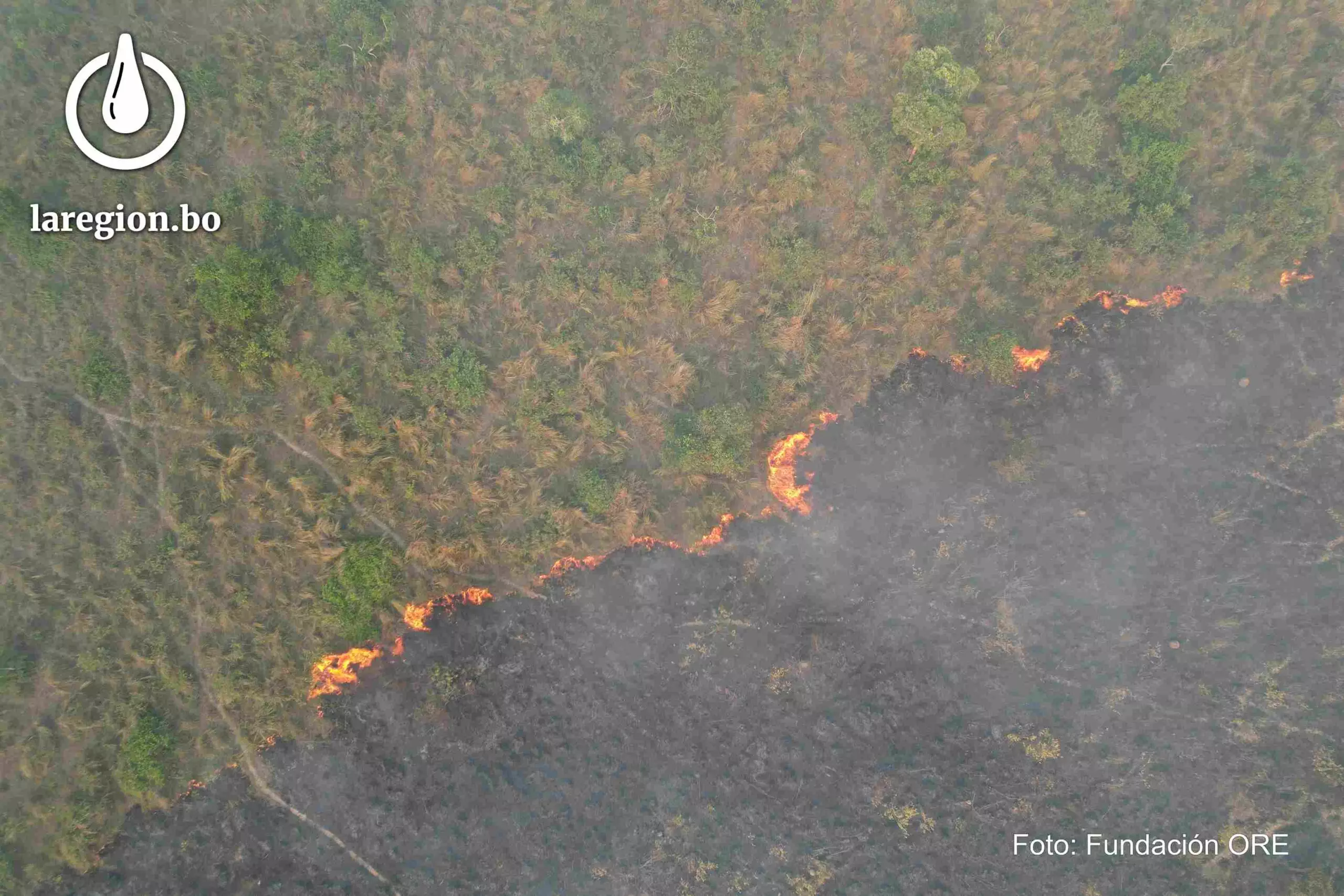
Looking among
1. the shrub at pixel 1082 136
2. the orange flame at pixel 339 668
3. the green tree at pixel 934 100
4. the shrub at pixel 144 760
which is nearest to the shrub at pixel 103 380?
the shrub at pixel 144 760

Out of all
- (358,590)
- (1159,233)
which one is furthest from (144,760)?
(1159,233)

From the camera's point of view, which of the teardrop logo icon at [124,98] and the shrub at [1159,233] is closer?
the teardrop logo icon at [124,98]

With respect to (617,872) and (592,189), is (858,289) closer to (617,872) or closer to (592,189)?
(592,189)

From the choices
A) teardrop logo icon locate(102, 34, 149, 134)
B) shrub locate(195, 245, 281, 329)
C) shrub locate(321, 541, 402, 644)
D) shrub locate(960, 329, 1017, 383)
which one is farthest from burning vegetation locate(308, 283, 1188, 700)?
teardrop logo icon locate(102, 34, 149, 134)

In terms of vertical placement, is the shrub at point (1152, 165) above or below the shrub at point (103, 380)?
above

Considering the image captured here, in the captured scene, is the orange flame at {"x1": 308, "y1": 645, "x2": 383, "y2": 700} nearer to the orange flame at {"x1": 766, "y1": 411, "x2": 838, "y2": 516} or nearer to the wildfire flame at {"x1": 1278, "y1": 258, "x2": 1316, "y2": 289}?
the orange flame at {"x1": 766, "y1": 411, "x2": 838, "y2": 516}

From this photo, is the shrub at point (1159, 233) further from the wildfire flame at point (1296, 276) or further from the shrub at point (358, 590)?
the shrub at point (358, 590)

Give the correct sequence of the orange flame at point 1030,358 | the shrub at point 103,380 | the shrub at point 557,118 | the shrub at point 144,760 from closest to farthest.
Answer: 1. the shrub at point 144,760
2. the shrub at point 103,380
3. the shrub at point 557,118
4. the orange flame at point 1030,358
